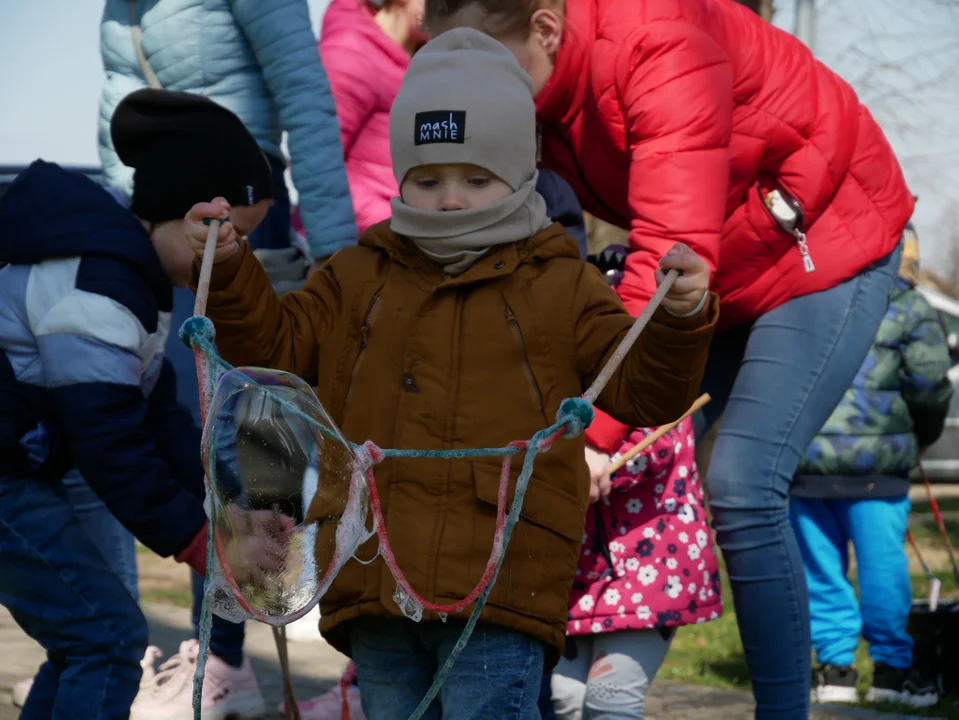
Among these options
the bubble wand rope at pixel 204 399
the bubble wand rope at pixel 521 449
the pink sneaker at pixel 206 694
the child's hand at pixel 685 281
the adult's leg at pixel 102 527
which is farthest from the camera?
the pink sneaker at pixel 206 694

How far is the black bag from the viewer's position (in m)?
5.33

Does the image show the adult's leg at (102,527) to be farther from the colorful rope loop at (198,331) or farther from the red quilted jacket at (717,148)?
the colorful rope loop at (198,331)

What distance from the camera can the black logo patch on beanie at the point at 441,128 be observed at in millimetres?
2686

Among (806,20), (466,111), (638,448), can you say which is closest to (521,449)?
(466,111)

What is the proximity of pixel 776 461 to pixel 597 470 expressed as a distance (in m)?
0.64

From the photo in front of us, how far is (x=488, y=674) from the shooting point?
2633mm

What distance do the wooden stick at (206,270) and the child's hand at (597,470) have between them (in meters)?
0.96

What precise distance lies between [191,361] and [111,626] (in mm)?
2162

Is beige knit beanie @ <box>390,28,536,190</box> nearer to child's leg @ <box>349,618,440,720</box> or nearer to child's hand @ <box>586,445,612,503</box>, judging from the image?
child's hand @ <box>586,445,612,503</box>

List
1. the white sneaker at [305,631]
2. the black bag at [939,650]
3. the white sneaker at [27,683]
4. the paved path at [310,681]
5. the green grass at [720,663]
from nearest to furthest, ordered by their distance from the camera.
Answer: the white sneaker at [27,683]
the paved path at [310,681]
the green grass at [720,663]
the black bag at [939,650]
the white sneaker at [305,631]

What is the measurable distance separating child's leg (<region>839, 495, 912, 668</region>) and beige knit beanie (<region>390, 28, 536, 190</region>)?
3285 mm

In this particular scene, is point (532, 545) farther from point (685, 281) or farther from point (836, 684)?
point (836, 684)

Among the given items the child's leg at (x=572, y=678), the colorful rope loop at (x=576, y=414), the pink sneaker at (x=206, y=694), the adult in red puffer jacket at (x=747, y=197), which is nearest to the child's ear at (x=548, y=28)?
the adult in red puffer jacket at (x=747, y=197)

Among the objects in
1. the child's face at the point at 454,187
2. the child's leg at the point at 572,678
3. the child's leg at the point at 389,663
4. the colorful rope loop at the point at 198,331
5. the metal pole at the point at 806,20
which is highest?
the metal pole at the point at 806,20
